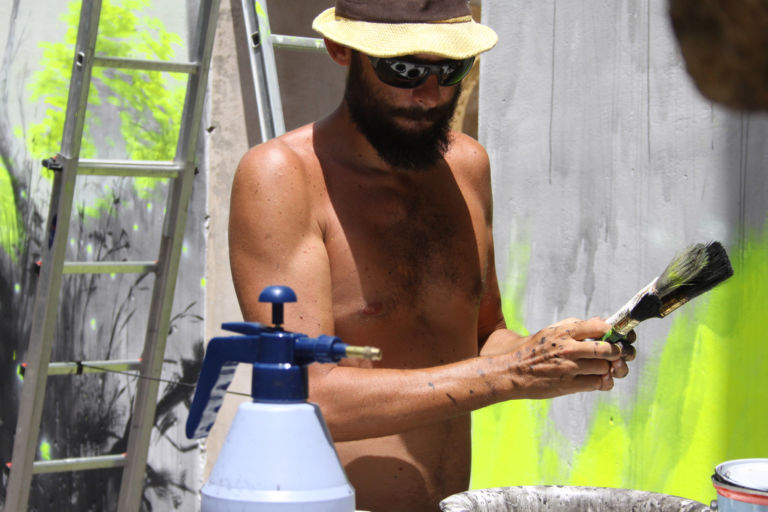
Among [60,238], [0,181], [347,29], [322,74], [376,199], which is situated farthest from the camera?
[322,74]

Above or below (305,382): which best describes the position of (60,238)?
above

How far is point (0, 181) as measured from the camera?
12.3 feet

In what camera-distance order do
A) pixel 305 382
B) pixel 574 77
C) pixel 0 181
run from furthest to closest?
pixel 0 181, pixel 574 77, pixel 305 382

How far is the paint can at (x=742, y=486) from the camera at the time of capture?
3.54ft

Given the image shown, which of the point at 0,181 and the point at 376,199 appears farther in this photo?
the point at 0,181

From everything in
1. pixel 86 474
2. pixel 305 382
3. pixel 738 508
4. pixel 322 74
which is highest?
pixel 322 74

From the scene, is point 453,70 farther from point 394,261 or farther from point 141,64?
point 141,64

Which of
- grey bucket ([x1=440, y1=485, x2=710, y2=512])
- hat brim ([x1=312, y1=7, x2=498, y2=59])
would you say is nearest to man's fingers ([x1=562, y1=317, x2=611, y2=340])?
grey bucket ([x1=440, y1=485, x2=710, y2=512])

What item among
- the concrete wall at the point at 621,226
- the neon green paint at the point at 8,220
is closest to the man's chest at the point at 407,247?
the concrete wall at the point at 621,226

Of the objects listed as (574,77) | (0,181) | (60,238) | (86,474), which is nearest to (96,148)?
(0,181)

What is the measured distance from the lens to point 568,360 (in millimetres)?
1553

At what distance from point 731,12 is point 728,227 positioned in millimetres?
446

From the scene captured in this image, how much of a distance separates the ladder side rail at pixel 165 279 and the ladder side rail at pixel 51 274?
36 centimetres

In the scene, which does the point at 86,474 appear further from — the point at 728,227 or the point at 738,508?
the point at 738,508
